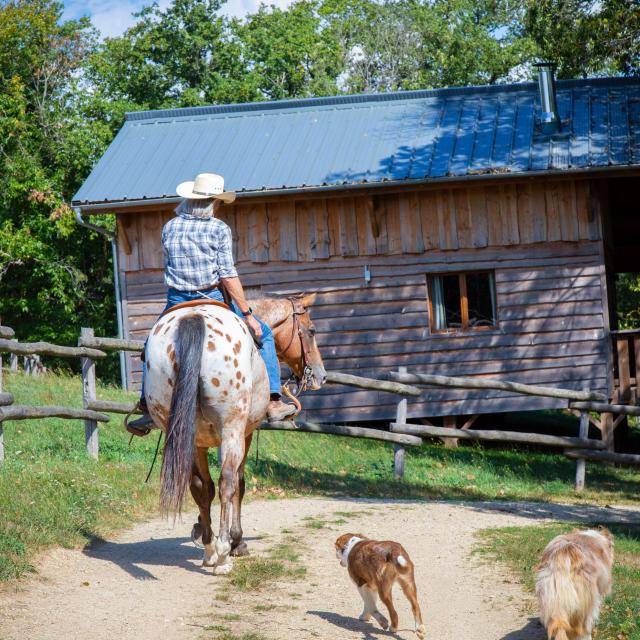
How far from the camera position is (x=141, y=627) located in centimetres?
612

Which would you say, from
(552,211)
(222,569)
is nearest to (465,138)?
(552,211)

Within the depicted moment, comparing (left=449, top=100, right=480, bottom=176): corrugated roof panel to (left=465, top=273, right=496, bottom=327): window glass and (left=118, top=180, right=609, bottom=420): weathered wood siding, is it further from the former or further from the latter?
(left=465, top=273, right=496, bottom=327): window glass

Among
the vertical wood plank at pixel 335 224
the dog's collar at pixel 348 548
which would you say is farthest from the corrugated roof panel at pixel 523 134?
the dog's collar at pixel 348 548

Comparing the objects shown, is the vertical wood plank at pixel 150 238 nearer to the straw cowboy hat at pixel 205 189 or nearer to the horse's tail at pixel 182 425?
the straw cowboy hat at pixel 205 189

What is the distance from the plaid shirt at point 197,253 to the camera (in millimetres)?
7727

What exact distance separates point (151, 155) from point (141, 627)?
15194 mm

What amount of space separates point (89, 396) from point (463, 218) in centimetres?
822

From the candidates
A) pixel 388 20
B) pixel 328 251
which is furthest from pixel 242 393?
pixel 388 20

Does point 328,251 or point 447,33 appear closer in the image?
point 328,251

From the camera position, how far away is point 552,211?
17.9m

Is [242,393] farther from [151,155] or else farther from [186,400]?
[151,155]

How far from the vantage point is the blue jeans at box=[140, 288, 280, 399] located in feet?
25.5

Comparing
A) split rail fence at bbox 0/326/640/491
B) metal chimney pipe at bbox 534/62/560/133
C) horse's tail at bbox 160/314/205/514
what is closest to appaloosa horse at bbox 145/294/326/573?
horse's tail at bbox 160/314/205/514

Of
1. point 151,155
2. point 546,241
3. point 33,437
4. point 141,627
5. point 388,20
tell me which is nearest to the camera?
point 141,627
